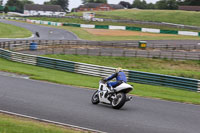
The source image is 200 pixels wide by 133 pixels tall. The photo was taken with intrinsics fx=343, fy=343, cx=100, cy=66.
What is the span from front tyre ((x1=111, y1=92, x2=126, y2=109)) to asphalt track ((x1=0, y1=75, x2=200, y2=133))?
10.0 inches

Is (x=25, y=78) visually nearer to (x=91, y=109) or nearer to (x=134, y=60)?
(x=91, y=109)

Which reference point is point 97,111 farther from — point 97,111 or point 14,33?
point 14,33

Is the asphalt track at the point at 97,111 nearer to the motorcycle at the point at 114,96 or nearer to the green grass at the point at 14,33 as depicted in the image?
the motorcycle at the point at 114,96

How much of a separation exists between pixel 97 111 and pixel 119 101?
3.23 ft

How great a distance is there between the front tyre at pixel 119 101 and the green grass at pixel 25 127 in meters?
3.31

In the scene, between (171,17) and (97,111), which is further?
(171,17)

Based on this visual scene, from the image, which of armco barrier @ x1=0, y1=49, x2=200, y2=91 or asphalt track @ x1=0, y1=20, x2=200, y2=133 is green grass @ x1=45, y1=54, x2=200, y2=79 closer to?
armco barrier @ x1=0, y1=49, x2=200, y2=91

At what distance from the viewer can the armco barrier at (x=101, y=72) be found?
2202 cm

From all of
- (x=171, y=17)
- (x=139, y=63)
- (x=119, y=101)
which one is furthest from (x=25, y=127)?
(x=171, y=17)

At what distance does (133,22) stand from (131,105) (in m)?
90.7

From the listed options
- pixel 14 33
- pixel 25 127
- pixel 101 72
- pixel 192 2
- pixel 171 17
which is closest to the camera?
pixel 25 127

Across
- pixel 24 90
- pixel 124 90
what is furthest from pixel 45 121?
pixel 24 90

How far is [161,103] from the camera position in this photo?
53.6 ft

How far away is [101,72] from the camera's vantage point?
25234 mm
